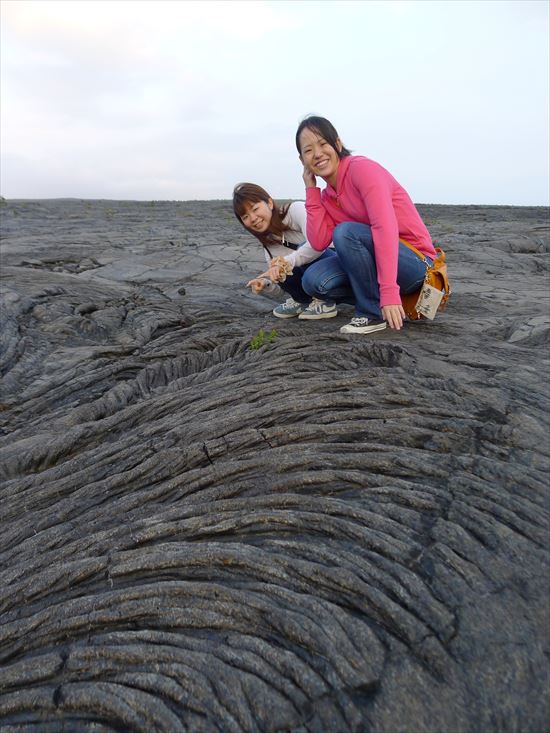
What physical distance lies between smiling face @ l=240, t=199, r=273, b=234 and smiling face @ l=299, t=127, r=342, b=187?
2.45 ft

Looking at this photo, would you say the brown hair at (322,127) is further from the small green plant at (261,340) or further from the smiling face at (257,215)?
the small green plant at (261,340)

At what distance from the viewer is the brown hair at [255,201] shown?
526 centimetres

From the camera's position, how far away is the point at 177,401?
13.5 feet

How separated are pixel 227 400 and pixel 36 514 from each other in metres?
1.39

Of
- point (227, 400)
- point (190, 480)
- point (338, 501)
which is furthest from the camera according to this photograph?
point (227, 400)

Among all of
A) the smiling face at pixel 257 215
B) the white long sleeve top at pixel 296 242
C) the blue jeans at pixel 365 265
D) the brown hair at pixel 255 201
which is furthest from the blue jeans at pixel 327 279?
the smiling face at pixel 257 215

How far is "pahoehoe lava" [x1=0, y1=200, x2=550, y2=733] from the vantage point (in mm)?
1862

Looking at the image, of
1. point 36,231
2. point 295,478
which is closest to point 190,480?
point 295,478

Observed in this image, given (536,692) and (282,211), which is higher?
(282,211)

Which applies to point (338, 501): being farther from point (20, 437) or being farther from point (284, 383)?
point (20, 437)

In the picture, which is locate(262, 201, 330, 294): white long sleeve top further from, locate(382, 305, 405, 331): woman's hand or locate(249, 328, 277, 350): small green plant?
locate(382, 305, 405, 331): woman's hand

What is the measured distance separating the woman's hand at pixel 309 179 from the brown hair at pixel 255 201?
0.49 metres

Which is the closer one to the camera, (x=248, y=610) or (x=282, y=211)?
(x=248, y=610)

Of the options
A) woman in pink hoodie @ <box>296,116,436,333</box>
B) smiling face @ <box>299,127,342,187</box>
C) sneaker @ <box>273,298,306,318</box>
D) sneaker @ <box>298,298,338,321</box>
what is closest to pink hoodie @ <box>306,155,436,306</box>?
woman in pink hoodie @ <box>296,116,436,333</box>
